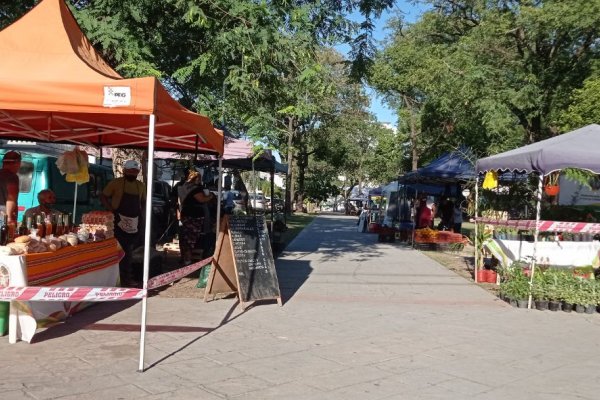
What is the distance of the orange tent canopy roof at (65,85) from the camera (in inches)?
202

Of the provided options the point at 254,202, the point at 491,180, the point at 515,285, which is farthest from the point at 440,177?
the point at 515,285

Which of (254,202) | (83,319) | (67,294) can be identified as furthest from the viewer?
(254,202)

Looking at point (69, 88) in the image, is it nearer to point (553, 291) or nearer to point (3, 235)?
point (3, 235)

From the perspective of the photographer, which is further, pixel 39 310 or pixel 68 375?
pixel 39 310

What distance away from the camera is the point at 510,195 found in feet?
43.9

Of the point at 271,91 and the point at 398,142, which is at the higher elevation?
the point at 398,142

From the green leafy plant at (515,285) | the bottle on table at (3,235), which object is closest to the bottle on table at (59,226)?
the bottle on table at (3,235)

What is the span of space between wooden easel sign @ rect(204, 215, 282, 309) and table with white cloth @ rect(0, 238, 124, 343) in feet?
4.82

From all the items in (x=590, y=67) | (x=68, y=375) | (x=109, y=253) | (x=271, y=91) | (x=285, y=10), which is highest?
(x=590, y=67)

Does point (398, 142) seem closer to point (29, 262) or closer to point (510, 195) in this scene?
point (510, 195)

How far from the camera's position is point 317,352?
5.88 meters

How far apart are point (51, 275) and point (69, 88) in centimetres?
210

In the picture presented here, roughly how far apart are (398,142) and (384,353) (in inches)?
1459

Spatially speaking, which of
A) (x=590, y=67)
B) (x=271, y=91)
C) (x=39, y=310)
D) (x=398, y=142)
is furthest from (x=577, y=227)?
(x=398, y=142)
